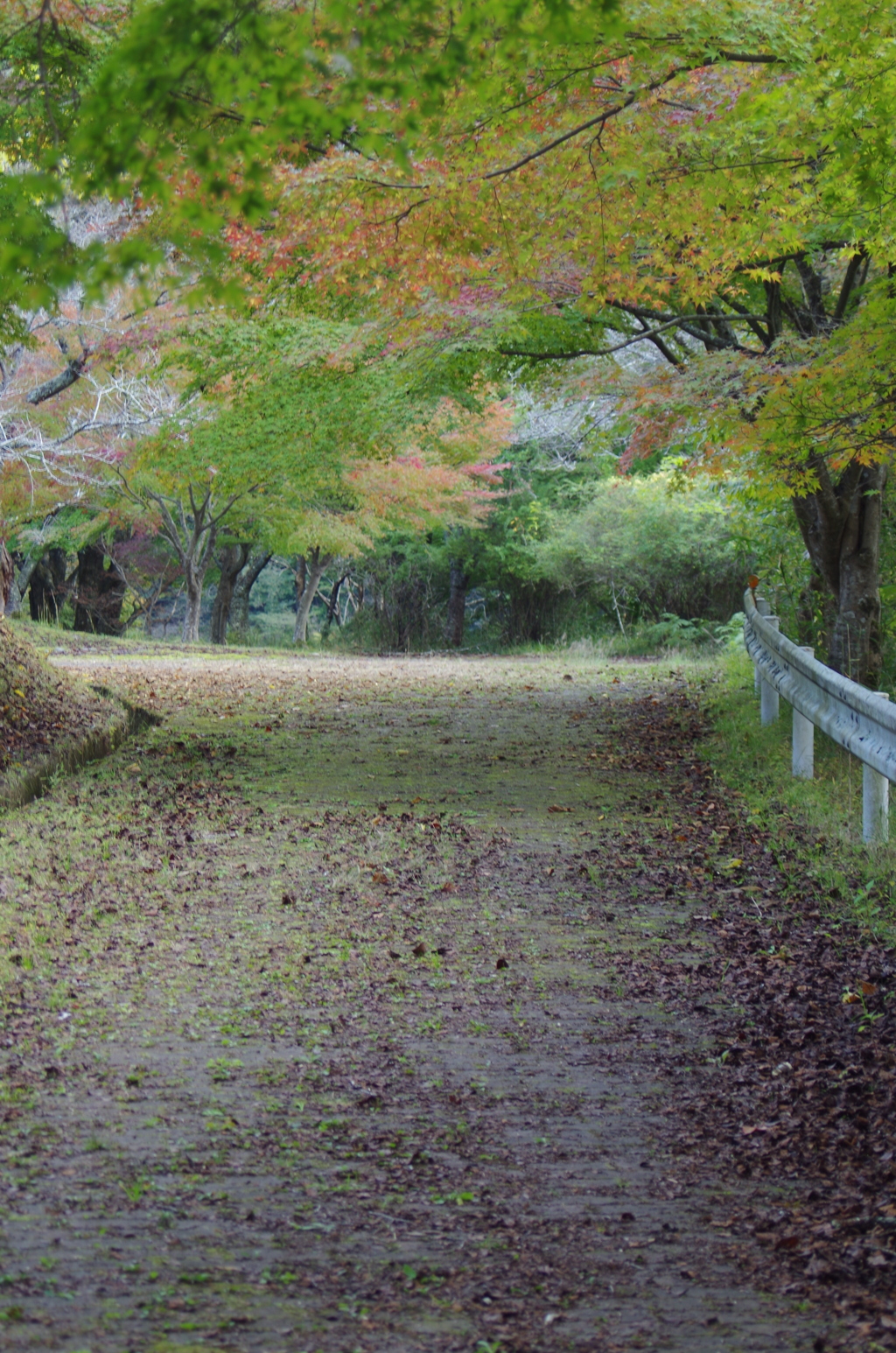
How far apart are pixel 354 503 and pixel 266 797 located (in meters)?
20.9

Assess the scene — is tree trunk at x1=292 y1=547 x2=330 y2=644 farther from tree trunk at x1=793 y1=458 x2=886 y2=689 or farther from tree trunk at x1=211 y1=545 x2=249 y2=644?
tree trunk at x1=793 y1=458 x2=886 y2=689

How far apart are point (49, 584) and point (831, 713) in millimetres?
34063

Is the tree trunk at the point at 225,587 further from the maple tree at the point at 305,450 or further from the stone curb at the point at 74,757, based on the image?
the stone curb at the point at 74,757

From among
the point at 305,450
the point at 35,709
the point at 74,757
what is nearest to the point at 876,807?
the point at 74,757

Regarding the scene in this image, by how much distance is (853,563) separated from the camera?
1279cm

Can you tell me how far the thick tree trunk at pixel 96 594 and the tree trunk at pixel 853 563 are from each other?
26748 millimetres

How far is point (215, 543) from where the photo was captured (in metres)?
32.7

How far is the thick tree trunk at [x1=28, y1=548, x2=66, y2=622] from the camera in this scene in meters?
38.6

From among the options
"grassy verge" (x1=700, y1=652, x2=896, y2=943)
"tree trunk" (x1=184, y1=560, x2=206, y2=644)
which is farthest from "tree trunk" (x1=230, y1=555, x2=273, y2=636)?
"grassy verge" (x1=700, y1=652, x2=896, y2=943)

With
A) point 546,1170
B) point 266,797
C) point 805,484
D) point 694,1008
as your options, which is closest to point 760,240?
point 805,484

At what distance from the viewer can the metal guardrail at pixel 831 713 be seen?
722 centimetres

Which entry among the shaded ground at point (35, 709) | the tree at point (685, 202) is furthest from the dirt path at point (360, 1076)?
the tree at point (685, 202)

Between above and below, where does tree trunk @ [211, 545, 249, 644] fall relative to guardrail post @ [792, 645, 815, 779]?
above

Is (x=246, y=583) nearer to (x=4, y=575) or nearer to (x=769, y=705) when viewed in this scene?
(x=4, y=575)
